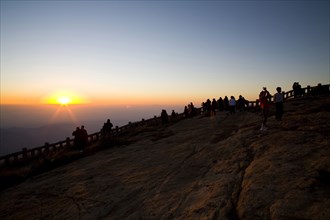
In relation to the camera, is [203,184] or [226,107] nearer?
[203,184]

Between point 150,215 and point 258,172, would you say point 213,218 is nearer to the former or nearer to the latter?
point 150,215

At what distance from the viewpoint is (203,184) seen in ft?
24.3

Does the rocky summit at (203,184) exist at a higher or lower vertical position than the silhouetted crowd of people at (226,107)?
lower

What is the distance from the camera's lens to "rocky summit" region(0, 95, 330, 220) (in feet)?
18.6

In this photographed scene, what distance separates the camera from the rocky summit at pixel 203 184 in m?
5.68

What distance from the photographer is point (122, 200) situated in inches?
302

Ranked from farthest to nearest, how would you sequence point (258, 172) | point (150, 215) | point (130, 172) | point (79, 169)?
point (79, 169) → point (130, 172) → point (258, 172) → point (150, 215)

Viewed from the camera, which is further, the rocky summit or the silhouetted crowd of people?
the silhouetted crowd of people

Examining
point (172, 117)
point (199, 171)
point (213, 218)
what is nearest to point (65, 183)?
point (199, 171)

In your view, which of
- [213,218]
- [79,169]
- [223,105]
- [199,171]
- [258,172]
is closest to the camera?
[213,218]

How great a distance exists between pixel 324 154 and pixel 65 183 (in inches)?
339

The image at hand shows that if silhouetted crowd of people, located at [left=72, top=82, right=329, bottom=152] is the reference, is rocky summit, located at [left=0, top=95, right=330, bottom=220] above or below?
below

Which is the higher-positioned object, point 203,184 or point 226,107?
point 226,107

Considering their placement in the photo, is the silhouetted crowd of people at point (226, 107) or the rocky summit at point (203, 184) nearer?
the rocky summit at point (203, 184)
